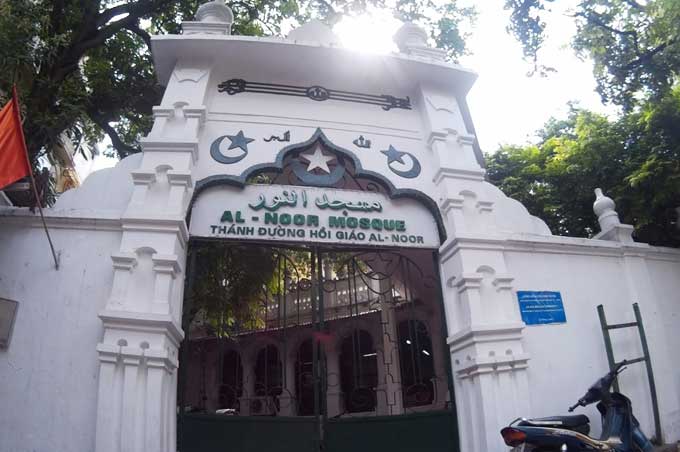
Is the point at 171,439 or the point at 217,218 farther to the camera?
the point at 217,218

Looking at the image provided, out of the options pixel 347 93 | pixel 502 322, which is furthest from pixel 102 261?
pixel 502 322

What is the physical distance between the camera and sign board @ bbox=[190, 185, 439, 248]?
5.31 metres

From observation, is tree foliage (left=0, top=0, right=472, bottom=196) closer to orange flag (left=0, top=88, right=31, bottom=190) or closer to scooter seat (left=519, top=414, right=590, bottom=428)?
orange flag (left=0, top=88, right=31, bottom=190)

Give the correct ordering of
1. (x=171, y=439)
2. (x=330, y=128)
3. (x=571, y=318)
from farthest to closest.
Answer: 1. (x=330, y=128)
2. (x=571, y=318)
3. (x=171, y=439)

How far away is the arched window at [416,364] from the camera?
5515mm

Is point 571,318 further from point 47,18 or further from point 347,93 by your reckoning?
point 47,18

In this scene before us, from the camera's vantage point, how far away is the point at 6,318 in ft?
14.6

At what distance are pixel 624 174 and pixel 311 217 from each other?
4.81m

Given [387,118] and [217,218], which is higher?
[387,118]

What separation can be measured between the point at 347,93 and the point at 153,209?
276cm

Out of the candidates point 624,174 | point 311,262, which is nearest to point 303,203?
point 311,262

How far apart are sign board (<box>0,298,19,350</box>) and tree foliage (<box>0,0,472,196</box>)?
9.09ft

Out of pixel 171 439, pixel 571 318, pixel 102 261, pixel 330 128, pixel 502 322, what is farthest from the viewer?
pixel 330 128

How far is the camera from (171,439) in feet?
14.6
